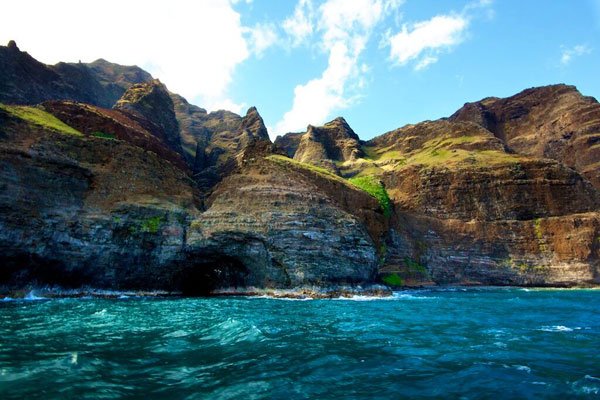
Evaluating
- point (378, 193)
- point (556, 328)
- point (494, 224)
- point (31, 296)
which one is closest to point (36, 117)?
point (31, 296)

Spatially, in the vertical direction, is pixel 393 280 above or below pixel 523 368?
below

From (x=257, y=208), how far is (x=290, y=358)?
131 feet

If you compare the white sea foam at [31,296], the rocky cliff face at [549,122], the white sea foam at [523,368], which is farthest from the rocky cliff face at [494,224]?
the white sea foam at [523,368]

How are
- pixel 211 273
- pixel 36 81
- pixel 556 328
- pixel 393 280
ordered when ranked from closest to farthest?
pixel 556 328, pixel 211 273, pixel 393 280, pixel 36 81

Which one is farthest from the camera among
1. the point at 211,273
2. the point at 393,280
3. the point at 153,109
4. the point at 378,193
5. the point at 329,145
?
the point at 329,145

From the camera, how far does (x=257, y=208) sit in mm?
53188

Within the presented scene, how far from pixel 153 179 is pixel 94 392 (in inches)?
1839

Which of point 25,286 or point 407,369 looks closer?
point 407,369

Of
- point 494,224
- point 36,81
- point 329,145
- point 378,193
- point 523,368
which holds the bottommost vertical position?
point 523,368

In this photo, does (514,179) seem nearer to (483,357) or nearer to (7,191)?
(483,357)

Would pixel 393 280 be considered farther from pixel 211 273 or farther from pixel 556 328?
pixel 556 328

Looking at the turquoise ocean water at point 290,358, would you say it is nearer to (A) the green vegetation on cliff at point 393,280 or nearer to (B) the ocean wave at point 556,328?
(B) the ocean wave at point 556,328

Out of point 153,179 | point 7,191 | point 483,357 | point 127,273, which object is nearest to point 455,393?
point 483,357

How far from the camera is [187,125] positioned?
168500mm
